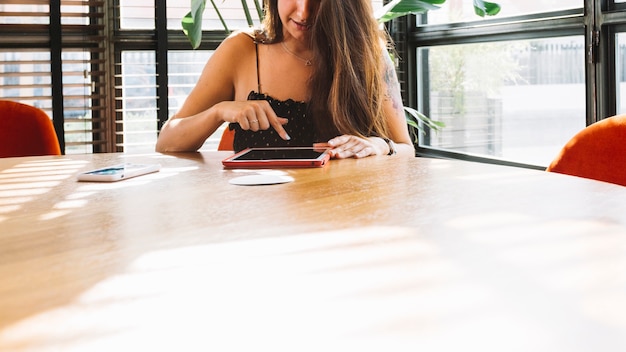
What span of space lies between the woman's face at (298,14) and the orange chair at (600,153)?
0.86 meters

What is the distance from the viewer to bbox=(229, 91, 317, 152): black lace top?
2.09m

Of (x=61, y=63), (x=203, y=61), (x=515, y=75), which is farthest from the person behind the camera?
(x=203, y=61)

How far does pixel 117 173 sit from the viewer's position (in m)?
1.38

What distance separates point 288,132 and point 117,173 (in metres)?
0.79

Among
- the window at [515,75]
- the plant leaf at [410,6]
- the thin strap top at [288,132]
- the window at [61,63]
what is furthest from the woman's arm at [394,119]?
the window at [61,63]

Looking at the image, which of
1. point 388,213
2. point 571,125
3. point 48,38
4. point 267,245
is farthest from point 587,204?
point 48,38

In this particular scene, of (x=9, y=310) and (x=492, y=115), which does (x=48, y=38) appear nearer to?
(x=492, y=115)

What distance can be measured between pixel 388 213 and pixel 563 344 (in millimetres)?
510

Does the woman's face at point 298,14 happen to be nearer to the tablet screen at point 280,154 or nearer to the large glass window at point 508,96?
the tablet screen at point 280,154

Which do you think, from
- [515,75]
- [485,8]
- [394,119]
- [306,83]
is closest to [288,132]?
[306,83]

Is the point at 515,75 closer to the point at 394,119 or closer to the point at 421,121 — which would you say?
the point at 421,121

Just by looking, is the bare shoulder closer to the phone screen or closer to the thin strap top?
the thin strap top

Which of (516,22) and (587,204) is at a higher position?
(516,22)

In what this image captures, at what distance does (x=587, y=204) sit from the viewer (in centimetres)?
101
